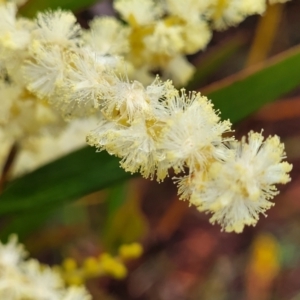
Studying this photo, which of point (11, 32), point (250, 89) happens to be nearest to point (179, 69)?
point (250, 89)

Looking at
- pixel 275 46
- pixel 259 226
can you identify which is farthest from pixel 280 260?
pixel 275 46

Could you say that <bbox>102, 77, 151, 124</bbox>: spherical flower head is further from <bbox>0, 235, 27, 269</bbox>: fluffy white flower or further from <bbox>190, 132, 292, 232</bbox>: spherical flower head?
<bbox>0, 235, 27, 269</bbox>: fluffy white flower

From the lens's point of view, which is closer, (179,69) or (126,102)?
(126,102)

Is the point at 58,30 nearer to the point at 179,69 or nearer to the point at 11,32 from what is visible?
the point at 11,32

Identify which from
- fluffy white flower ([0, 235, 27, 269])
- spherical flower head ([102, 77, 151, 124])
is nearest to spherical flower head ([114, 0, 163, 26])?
spherical flower head ([102, 77, 151, 124])

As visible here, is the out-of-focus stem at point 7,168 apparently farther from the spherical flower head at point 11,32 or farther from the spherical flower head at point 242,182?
the spherical flower head at point 242,182

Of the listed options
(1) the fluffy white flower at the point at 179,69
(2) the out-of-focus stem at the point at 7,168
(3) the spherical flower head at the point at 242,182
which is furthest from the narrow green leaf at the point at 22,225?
(3) the spherical flower head at the point at 242,182
